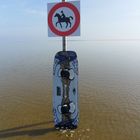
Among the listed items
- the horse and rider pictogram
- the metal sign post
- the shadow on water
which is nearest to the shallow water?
the shadow on water

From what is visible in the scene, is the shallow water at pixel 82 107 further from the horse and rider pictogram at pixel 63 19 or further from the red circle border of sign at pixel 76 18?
the horse and rider pictogram at pixel 63 19

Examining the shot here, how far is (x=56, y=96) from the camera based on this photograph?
6.73m

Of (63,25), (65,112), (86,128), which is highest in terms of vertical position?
(63,25)

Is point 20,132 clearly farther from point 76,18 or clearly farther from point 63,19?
point 76,18

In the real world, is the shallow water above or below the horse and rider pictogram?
below

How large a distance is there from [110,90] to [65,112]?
4.87 meters

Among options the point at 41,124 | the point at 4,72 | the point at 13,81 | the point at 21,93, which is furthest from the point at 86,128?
the point at 4,72

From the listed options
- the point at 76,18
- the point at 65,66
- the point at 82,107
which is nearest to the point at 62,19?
the point at 76,18

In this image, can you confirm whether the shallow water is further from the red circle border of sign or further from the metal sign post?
the red circle border of sign

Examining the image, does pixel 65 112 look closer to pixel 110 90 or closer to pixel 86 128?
pixel 86 128

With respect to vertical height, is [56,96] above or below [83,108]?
above

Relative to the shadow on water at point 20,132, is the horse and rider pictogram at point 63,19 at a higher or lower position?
higher

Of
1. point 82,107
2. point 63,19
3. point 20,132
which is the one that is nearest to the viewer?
point 63,19

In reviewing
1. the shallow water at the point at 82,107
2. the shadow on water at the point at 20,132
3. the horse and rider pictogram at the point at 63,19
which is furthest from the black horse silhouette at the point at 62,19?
the shadow on water at the point at 20,132
